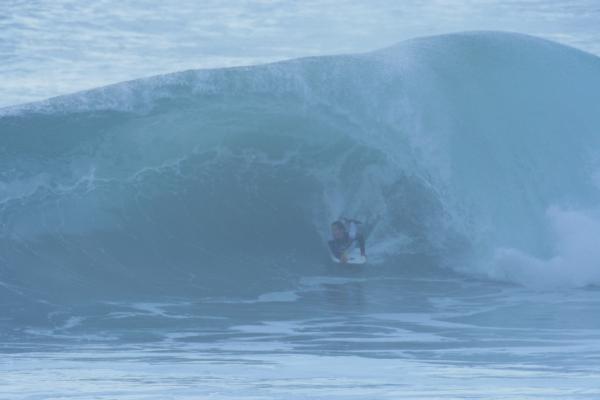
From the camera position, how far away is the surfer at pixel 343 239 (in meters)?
12.3

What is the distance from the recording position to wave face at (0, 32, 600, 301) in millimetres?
12195

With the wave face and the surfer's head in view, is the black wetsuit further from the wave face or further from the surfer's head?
the wave face

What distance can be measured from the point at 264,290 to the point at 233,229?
198 cm

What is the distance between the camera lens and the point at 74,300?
1002 centimetres

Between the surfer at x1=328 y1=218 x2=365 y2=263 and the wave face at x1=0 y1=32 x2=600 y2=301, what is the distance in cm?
21

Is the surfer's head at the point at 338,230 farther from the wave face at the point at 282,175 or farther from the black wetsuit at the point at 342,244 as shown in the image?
the wave face at the point at 282,175

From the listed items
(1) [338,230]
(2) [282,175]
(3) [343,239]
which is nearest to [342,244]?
(3) [343,239]

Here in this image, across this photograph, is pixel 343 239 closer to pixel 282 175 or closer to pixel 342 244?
pixel 342 244

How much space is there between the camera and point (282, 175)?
1345 cm

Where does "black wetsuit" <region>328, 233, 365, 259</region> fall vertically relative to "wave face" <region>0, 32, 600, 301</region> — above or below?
below

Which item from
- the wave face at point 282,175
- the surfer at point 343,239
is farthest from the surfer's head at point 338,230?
the wave face at point 282,175

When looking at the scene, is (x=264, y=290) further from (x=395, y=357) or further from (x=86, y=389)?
(x=86, y=389)

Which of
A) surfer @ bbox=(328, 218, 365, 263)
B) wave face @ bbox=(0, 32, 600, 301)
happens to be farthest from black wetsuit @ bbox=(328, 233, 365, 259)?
wave face @ bbox=(0, 32, 600, 301)

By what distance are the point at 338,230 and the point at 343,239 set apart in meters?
0.12
